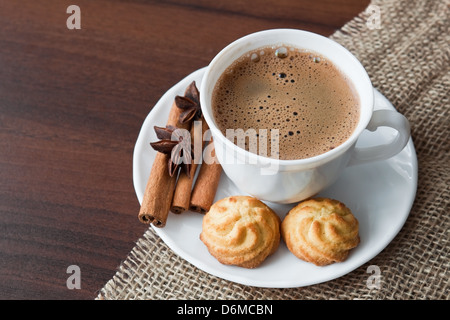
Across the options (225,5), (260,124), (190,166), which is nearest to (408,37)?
(225,5)

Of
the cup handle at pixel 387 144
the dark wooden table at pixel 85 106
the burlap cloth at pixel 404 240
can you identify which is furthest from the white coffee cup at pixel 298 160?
the dark wooden table at pixel 85 106

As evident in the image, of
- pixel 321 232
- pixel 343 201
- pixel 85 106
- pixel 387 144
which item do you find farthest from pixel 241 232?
pixel 85 106

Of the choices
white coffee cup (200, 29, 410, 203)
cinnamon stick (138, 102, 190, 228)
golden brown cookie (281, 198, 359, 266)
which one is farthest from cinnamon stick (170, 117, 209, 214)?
golden brown cookie (281, 198, 359, 266)

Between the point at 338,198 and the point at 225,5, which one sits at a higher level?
the point at 225,5

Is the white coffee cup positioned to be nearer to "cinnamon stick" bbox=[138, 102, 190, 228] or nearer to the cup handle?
the cup handle

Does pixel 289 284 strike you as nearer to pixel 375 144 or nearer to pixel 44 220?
pixel 375 144

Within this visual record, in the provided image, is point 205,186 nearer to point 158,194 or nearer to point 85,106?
point 158,194
